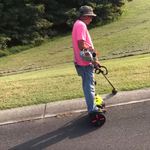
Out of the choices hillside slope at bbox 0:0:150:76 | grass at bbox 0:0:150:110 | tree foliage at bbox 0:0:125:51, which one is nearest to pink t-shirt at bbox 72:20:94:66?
grass at bbox 0:0:150:110

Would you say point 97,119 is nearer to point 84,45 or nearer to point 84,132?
point 84,132

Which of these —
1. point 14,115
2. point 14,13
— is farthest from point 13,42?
point 14,115

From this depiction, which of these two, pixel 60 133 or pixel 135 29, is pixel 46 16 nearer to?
pixel 135 29

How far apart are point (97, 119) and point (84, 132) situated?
319mm

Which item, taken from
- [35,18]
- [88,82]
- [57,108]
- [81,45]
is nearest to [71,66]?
[57,108]

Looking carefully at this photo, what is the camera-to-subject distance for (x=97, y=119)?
3588 millimetres

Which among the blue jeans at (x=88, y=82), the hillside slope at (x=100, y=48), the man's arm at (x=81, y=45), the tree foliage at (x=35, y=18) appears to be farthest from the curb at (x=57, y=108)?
the tree foliage at (x=35, y=18)

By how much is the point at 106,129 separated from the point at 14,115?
1878mm

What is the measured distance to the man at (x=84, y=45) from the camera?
330 cm

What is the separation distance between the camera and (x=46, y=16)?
1630 centimetres

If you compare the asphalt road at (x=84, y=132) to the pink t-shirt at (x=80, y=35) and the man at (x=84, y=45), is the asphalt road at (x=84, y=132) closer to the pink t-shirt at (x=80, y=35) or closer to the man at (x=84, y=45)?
the man at (x=84, y=45)

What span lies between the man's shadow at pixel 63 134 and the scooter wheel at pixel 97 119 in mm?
89

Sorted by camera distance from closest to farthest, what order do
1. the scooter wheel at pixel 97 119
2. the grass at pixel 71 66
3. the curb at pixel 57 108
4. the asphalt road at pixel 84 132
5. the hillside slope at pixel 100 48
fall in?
the asphalt road at pixel 84 132, the scooter wheel at pixel 97 119, the curb at pixel 57 108, the grass at pixel 71 66, the hillside slope at pixel 100 48

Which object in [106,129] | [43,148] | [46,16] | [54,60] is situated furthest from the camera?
[46,16]
